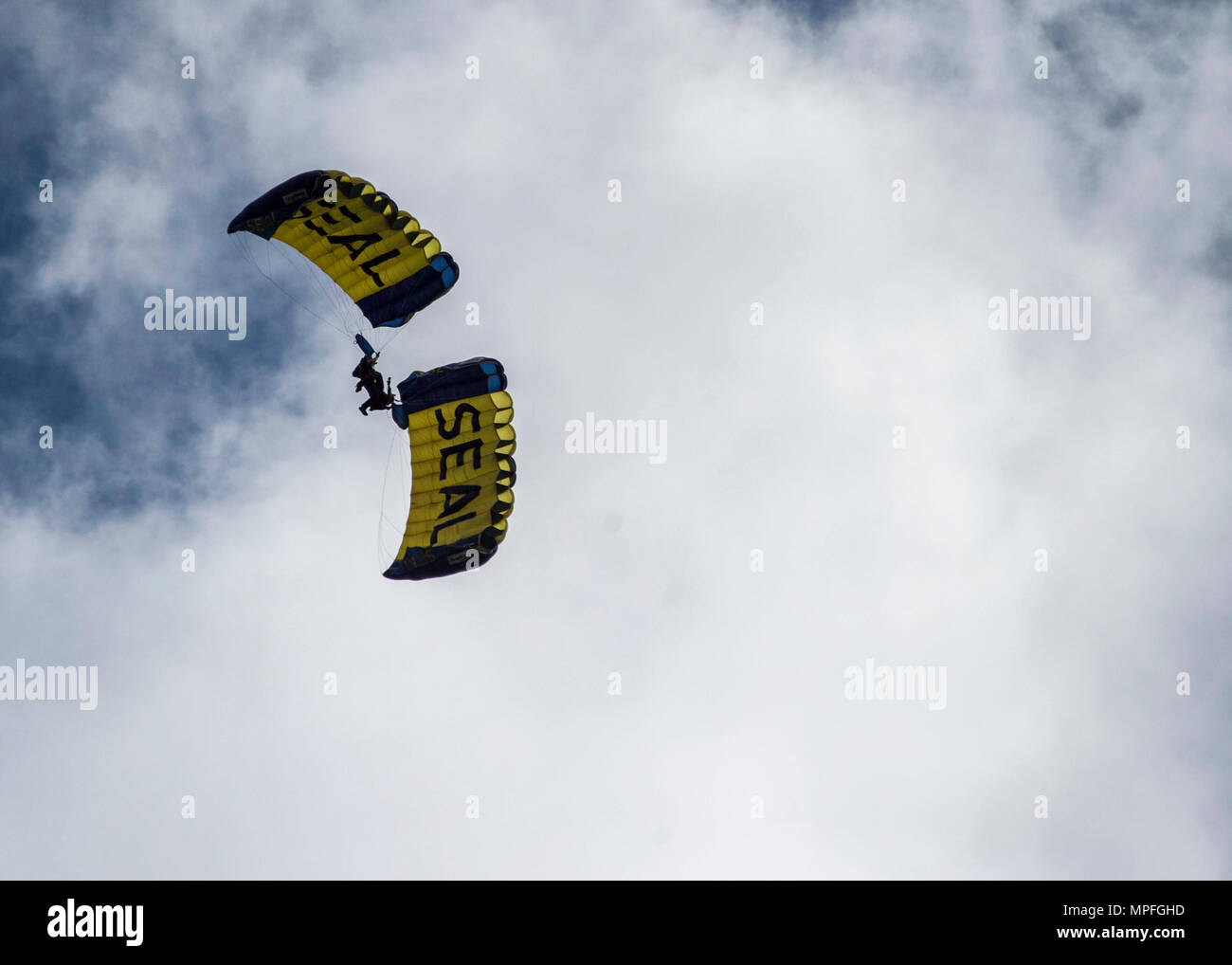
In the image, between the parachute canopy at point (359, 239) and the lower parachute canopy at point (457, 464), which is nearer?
the parachute canopy at point (359, 239)

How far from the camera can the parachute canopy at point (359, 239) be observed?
39531 mm

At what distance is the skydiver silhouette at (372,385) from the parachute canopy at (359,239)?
4.21ft

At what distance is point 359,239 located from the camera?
135 ft

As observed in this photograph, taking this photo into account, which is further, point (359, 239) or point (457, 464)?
point (457, 464)

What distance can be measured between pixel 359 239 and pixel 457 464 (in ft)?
23.1

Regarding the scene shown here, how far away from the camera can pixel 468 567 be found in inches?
1617

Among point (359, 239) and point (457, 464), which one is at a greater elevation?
point (359, 239)

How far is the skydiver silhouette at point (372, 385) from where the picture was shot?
42031 mm

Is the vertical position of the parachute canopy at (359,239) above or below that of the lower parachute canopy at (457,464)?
above

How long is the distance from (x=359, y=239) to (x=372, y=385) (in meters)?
4.28
